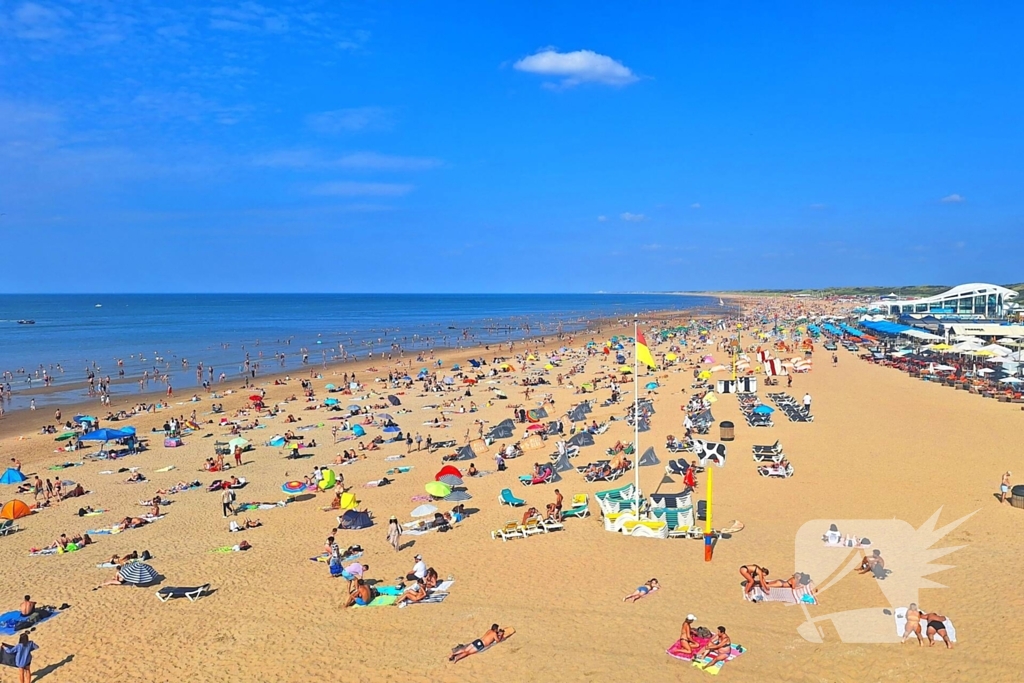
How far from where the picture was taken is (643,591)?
11.0 meters

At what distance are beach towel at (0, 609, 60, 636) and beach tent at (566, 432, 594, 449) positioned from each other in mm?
14232

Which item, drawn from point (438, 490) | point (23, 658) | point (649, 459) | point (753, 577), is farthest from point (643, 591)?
point (23, 658)

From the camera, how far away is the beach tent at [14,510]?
52.4 ft

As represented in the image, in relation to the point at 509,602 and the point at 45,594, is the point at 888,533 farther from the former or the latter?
the point at 45,594

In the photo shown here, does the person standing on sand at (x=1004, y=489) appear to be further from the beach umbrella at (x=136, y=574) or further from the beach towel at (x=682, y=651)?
the beach umbrella at (x=136, y=574)

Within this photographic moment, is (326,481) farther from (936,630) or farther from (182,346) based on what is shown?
(182,346)

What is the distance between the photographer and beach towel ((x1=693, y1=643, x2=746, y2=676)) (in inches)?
341

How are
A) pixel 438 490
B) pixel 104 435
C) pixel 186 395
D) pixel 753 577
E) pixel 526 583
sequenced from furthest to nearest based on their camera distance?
1. pixel 186 395
2. pixel 104 435
3. pixel 438 490
4. pixel 526 583
5. pixel 753 577

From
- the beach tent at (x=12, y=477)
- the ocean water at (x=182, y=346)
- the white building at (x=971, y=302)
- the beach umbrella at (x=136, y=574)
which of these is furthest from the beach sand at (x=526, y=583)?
the white building at (x=971, y=302)

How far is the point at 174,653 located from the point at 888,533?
41.6 ft

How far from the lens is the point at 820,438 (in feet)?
69.1

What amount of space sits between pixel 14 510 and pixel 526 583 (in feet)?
42.0

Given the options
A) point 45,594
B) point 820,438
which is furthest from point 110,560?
point 820,438

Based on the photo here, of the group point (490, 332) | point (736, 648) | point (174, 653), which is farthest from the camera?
point (490, 332)
